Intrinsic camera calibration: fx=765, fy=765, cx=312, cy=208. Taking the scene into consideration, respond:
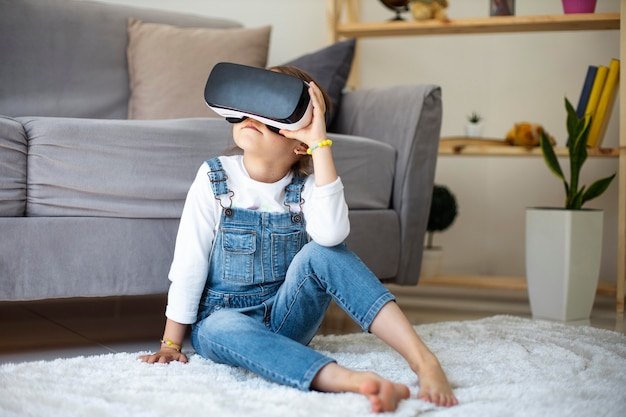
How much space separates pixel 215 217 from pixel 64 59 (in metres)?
1.05

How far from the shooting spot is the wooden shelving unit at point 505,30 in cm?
223

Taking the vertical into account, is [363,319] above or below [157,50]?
below

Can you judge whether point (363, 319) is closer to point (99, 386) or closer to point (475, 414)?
point (475, 414)

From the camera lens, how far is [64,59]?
2098 mm

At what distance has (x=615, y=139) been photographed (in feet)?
8.70

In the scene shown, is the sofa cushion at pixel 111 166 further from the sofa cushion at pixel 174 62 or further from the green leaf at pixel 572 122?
the green leaf at pixel 572 122

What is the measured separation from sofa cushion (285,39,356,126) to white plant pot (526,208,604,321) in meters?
0.62

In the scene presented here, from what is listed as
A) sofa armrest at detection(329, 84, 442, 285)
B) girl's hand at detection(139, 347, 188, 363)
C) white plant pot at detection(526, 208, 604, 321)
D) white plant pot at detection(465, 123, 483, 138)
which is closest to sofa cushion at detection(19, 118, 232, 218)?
girl's hand at detection(139, 347, 188, 363)

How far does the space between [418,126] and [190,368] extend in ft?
3.10

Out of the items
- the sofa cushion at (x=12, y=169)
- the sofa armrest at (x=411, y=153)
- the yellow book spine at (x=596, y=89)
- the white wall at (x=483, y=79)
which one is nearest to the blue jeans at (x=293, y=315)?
the sofa cushion at (x=12, y=169)

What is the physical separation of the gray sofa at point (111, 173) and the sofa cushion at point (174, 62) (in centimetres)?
15

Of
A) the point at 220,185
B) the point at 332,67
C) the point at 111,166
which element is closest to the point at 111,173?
the point at 111,166

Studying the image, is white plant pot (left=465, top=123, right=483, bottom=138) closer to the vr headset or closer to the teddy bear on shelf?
the teddy bear on shelf

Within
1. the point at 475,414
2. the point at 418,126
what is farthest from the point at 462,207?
the point at 475,414
